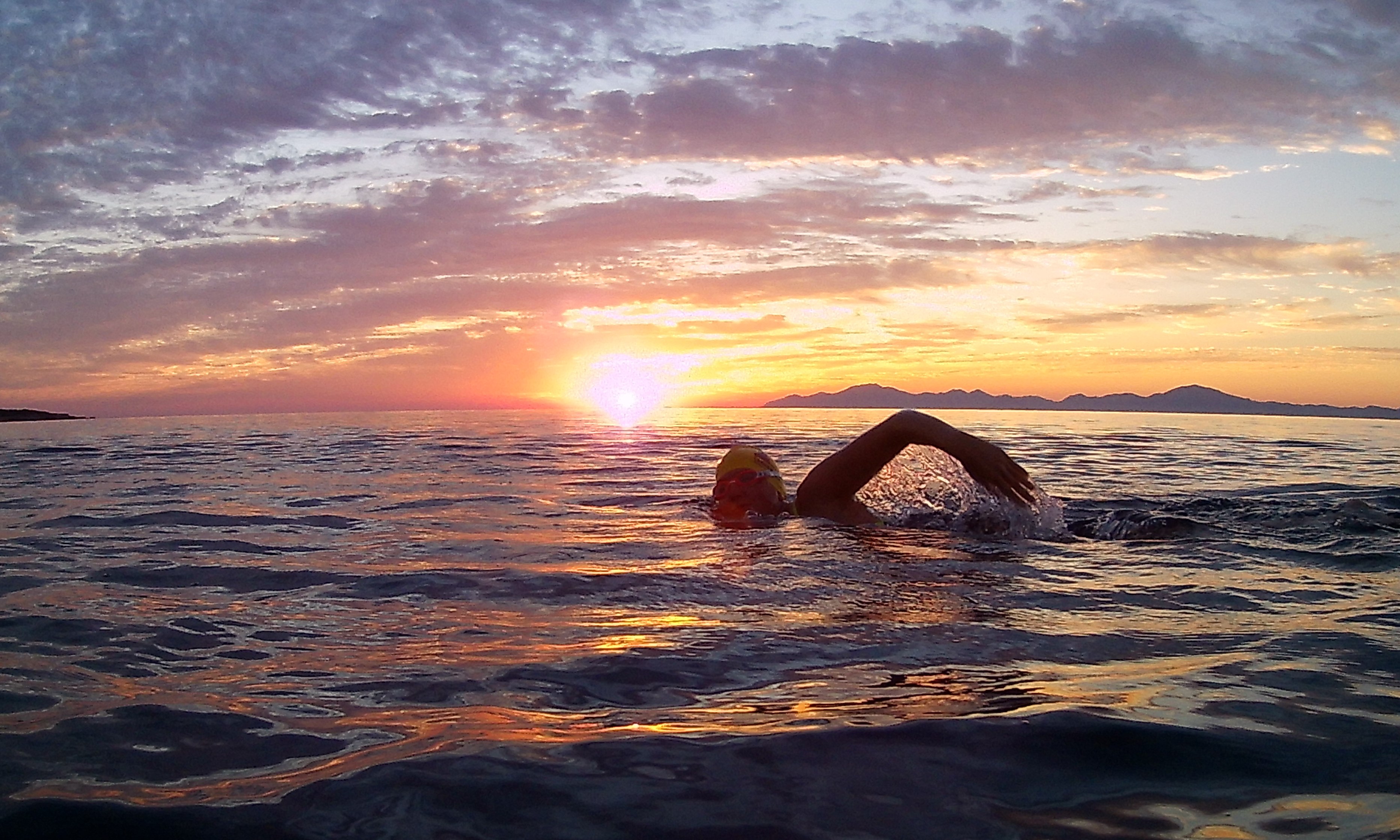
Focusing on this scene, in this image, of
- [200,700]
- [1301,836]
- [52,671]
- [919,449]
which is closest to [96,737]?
[200,700]

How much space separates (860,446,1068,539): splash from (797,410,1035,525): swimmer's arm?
1.22 feet

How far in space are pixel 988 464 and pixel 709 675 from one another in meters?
3.82

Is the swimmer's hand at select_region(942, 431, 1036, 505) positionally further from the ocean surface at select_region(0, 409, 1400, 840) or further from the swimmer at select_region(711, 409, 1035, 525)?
the ocean surface at select_region(0, 409, 1400, 840)

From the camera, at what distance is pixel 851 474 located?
805 cm

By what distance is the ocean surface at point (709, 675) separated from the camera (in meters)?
2.36

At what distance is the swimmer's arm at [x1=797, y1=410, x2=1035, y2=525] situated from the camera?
6.63m

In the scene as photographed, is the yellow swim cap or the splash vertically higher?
the yellow swim cap

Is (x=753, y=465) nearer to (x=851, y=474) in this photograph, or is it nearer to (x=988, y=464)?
(x=851, y=474)

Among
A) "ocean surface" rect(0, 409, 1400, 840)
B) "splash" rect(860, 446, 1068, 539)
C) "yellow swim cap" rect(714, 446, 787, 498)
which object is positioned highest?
"yellow swim cap" rect(714, 446, 787, 498)

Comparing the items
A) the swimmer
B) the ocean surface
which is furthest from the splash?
the swimmer

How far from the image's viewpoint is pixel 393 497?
36.3 ft

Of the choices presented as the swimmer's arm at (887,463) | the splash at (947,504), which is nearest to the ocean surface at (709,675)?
the splash at (947,504)

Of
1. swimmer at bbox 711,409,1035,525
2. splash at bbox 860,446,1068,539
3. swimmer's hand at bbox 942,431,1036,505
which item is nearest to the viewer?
swimmer's hand at bbox 942,431,1036,505

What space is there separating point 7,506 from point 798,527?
9.43 metres
